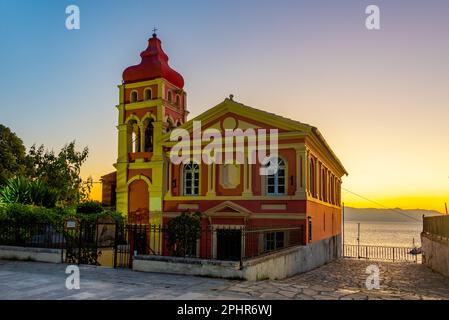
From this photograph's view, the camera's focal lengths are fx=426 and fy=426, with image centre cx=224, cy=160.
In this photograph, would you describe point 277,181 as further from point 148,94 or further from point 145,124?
point 148,94

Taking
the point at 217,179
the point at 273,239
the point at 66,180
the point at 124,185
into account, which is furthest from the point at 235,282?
the point at 66,180

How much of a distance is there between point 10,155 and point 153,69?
26.2 m

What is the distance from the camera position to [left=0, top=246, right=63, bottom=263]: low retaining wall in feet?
45.2

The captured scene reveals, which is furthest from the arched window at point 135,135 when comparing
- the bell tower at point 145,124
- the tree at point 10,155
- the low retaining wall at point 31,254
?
the tree at point 10,155

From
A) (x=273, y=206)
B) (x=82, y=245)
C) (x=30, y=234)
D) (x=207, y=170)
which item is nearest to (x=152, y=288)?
(x=82, y=245)

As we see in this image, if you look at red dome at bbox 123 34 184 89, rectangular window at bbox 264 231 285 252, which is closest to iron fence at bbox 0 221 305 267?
rectangular window at bbox 264 231 285 252

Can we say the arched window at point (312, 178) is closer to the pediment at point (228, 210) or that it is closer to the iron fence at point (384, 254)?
the pediment at point (228, 210)

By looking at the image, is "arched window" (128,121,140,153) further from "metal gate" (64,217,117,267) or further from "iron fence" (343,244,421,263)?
"iron fence" (343,244,421,263)

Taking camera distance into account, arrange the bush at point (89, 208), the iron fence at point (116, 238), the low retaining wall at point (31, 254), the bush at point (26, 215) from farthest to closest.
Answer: the bush at point (89, 208) < the bush at point (26, 215) < the low retaining wall at point (31, 254) < the iron fence at point (116, 238)

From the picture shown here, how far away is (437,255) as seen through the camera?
2122 cm

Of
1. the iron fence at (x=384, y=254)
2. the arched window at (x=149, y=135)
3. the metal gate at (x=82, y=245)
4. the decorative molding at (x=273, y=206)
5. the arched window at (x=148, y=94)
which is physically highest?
the arched window at (x=148, y=94)

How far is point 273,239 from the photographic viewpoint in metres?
19.1

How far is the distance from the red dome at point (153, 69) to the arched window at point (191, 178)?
5900mm

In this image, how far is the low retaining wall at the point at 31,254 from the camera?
1378cm
